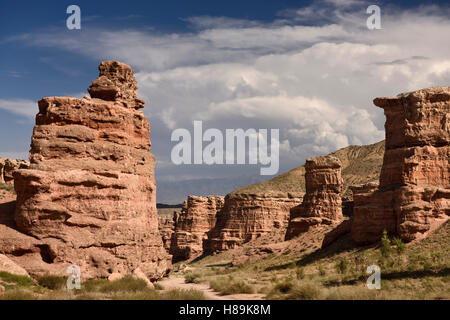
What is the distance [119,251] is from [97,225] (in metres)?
1.50

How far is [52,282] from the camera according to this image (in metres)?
19.8

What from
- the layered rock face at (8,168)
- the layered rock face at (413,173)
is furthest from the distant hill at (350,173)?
the layered rock face at (413,173)

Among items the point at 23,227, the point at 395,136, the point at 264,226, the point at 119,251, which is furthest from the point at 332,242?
the point at 264,226

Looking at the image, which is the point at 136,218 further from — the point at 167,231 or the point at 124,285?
the point at 167,231

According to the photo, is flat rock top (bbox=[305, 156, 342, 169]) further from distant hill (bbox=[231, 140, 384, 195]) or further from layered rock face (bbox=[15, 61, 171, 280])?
distant hill (bbox=[231, 140, 384, 195])

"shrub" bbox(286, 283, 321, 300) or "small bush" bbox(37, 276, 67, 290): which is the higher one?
"small bush" bbox(37, 276, 67, 290)

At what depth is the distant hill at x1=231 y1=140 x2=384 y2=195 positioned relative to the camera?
98438mm

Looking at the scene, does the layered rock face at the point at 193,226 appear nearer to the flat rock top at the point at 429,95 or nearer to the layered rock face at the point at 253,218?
the layered rock face at the point at 253,218

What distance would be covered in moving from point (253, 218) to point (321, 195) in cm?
2380

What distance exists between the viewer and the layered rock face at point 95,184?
21625mm

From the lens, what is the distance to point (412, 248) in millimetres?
30922

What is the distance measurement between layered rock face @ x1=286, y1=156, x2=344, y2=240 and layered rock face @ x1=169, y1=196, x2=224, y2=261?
106ft

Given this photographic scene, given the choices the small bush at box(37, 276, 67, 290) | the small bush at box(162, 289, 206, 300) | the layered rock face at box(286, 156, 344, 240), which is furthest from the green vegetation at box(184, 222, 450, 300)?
the small bush at box(37, 276, 67, 290)

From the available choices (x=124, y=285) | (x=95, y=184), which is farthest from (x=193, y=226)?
(x=124, y=285)
